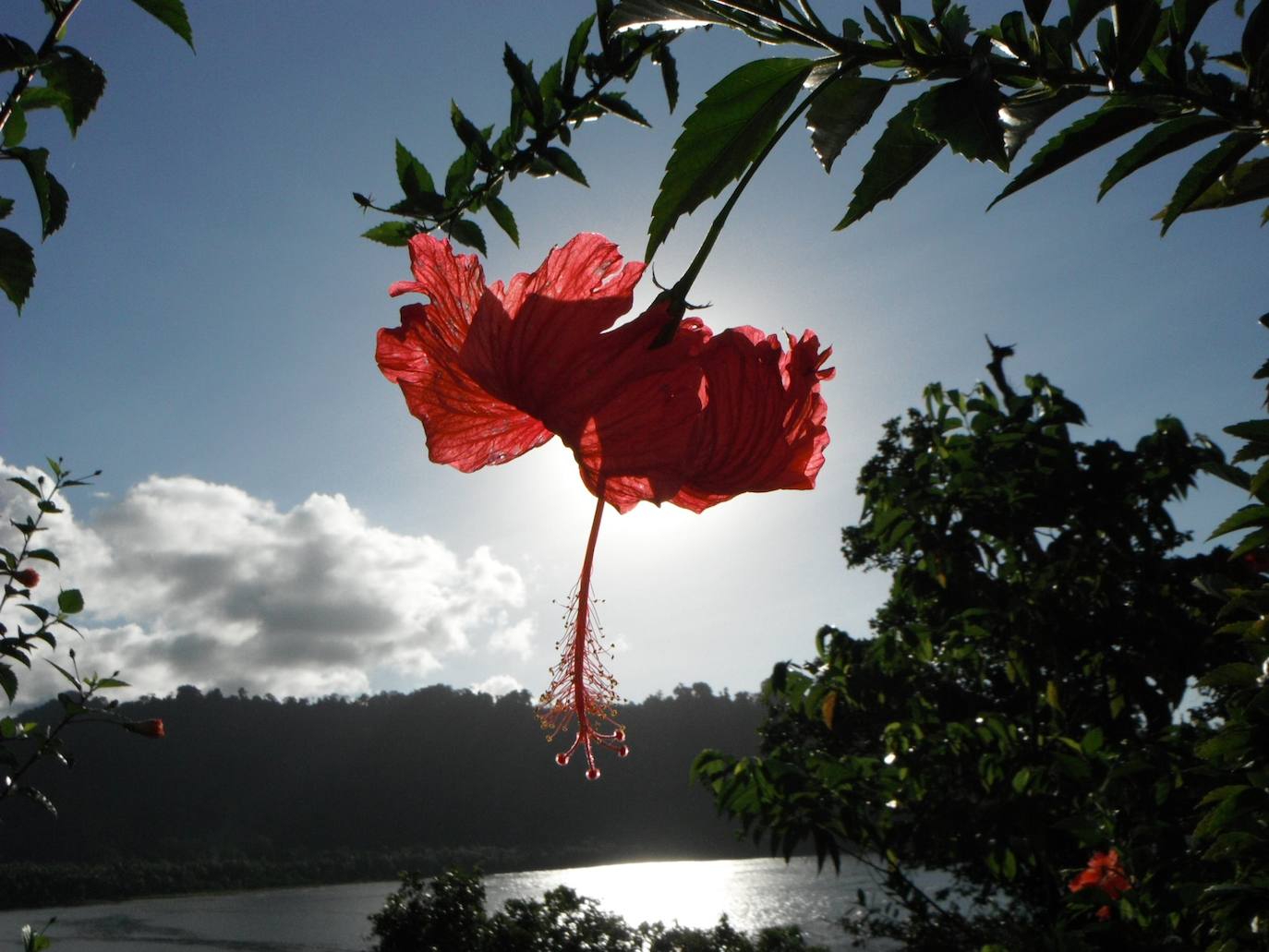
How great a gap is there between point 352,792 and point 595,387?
2446 inches

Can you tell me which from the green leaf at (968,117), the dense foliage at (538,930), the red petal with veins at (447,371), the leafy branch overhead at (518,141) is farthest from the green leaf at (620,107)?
the dense foliage at (538,930)

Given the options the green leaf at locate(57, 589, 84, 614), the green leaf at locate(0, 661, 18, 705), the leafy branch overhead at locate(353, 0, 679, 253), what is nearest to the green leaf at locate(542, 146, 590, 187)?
the leafy branch overhead at locate(353, 0, 679, 253)

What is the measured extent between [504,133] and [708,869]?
4804 cm

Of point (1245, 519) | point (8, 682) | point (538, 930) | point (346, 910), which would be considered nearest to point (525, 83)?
point (1245, 519)

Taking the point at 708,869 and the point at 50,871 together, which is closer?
the point at 50,871

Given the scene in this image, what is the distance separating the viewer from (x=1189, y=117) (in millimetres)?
555

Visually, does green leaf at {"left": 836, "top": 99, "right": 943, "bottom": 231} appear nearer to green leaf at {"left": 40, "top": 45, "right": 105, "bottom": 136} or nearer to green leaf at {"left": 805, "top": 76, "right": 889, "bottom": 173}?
green leaf at {"left": 805, "top": 76, "right": 889, "bottom": 173}

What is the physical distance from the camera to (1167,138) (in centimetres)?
56

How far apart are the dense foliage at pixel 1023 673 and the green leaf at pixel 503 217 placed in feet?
6.72

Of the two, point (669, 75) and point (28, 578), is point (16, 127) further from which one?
point (28, 578)

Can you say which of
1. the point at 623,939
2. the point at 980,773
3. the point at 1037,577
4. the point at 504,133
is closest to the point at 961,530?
the point at 1037,577

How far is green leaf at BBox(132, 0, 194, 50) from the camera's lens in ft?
2.64

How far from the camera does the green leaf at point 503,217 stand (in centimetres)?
96

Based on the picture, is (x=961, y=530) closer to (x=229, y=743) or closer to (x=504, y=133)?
(x=504, y=133)
